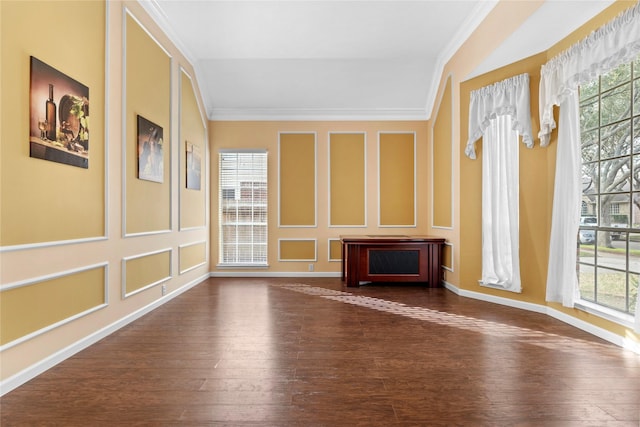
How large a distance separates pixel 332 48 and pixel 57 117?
381 cm

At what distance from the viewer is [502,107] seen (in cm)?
458

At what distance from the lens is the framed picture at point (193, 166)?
5.54 m

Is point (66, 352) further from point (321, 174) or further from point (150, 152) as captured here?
point (321, 174)

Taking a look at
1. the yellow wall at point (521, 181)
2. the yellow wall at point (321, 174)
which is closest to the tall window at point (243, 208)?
the yellow wall at point (321, 174)

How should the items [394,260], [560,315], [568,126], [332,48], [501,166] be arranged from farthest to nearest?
[394,260]
[332,48]
[501,166]
[560,315]
[568,126]

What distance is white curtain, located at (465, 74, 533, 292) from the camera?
14.7 ft

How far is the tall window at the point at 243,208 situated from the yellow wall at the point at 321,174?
13 centimetres

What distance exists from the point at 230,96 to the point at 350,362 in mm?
5196

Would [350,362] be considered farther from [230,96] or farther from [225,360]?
[230,96]

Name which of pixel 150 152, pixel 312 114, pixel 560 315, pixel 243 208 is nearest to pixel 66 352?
pixel 150 152

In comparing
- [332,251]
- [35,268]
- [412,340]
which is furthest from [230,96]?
[412,340]

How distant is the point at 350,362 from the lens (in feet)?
9.28

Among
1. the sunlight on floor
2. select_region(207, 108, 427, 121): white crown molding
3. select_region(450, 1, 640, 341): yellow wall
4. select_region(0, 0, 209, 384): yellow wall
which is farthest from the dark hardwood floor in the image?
select_region(207, 108, 427, 121): white crown molding

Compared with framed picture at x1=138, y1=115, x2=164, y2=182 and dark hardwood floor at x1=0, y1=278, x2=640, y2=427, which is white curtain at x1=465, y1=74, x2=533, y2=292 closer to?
dark hardwood floor at x1=0, y1=278, x2=640, y2=427
